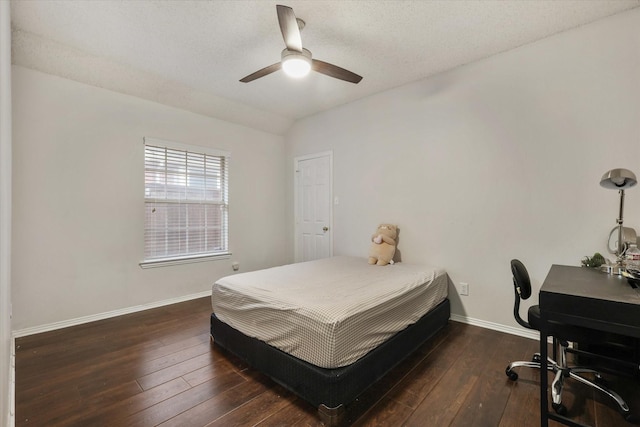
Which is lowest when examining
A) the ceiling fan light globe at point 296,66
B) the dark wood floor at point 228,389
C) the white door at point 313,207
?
the dark wood floor at point 228,389

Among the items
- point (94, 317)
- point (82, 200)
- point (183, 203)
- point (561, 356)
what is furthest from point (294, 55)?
point (94, 317)

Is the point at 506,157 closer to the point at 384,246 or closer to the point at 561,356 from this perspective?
the point at 384,246

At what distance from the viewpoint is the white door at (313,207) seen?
14.4ft

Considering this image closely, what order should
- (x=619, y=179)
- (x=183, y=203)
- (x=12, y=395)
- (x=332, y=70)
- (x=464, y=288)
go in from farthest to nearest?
(x=183, y=203), (x=464, y=288), (x=332, y=70), (x=619, y=179), (x=12, y=395)

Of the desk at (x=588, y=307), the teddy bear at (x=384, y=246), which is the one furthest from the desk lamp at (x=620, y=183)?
the teddy bear at (x=384, y=246)

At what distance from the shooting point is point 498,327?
2.85 m

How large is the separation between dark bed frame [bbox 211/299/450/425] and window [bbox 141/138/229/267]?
1.69 metres

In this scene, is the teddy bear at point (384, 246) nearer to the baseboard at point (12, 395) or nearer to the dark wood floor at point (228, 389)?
the dark wood floor at point (228, 389)

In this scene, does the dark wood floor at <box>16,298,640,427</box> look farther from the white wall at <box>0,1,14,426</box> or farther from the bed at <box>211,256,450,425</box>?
the white wall at <box>0,1,14,426</box>

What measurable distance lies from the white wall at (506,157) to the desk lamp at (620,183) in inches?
10.4

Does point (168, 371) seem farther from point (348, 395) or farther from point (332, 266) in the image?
point (332, 266)

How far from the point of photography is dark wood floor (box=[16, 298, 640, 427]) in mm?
1666

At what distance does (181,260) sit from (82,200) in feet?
4.12

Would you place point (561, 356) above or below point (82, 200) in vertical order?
below
